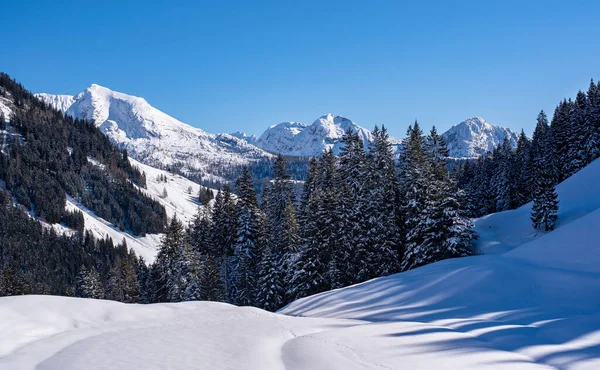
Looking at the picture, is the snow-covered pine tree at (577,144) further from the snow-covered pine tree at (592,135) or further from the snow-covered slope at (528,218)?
the snow-covered slope at (528,218)

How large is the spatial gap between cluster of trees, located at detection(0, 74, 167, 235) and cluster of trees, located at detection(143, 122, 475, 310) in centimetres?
12617

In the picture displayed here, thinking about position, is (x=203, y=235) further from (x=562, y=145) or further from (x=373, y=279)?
(x=562, y=145)

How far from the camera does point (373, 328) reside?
11484mm

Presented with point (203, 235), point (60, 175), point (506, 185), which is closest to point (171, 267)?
point (203, 235)

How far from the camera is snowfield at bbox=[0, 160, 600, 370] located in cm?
794

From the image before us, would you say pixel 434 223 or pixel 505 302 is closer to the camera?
pixel 505 302

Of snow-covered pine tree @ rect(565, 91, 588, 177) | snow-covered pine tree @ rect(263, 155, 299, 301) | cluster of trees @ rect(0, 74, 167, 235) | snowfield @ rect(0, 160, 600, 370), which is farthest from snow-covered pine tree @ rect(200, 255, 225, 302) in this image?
cluster of trees @ rect(0, 74, 167, 235)

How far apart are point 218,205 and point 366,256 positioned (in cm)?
3112

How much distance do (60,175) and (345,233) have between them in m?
175

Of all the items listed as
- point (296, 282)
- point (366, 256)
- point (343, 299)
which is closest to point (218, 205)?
point (296, 282)

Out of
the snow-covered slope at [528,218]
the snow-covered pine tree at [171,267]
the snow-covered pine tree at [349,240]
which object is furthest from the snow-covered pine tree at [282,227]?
the snow-covered slope at [528,218]

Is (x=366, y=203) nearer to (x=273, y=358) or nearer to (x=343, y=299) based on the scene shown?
(x=343, y=299)

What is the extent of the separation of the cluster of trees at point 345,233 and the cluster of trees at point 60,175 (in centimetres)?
12617

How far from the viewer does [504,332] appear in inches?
403
